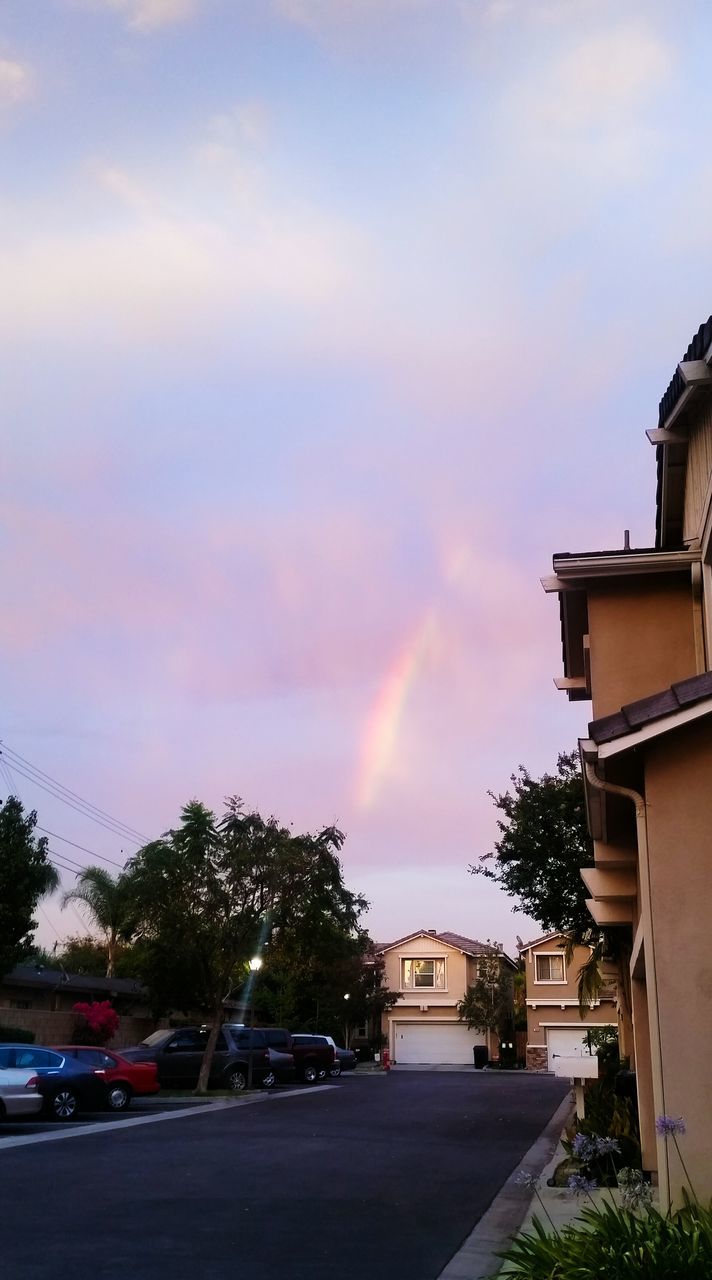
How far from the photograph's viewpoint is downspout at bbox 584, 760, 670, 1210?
8297 mm

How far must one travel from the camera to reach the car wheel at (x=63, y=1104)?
76.6ft

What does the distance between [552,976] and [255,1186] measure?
45896 mm

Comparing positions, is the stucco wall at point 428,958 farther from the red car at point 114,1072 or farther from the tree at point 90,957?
the red car at point 114,1072

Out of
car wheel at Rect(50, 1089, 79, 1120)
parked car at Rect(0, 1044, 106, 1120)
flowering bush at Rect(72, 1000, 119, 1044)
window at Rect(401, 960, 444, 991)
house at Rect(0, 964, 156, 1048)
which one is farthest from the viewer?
window at Rect(401, 960, 444, 991)

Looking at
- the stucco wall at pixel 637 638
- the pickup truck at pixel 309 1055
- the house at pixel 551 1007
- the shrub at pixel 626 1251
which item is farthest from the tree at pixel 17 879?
the house at pixel 551 1007

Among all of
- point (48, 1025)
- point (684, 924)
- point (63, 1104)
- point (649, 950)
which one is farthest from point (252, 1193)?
point (48, 1025)

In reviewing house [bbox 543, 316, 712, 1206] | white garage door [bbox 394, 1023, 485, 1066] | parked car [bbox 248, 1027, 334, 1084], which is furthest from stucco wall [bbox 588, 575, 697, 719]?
white garage door [bbox 394, 1023, 485, 1066]

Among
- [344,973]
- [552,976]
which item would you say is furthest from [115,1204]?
[552,976]

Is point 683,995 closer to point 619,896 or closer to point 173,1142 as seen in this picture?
point 619,896

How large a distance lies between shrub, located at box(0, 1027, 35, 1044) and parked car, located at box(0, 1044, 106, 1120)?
21.9 feet

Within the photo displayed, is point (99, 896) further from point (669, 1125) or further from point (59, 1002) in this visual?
point (669, 1125)

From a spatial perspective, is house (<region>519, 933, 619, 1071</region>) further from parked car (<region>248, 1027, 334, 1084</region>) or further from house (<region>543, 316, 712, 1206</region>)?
house (<region>543, 316, 712, 1206</region>)

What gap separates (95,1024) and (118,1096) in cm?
1021

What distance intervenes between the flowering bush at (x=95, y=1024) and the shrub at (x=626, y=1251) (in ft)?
100
